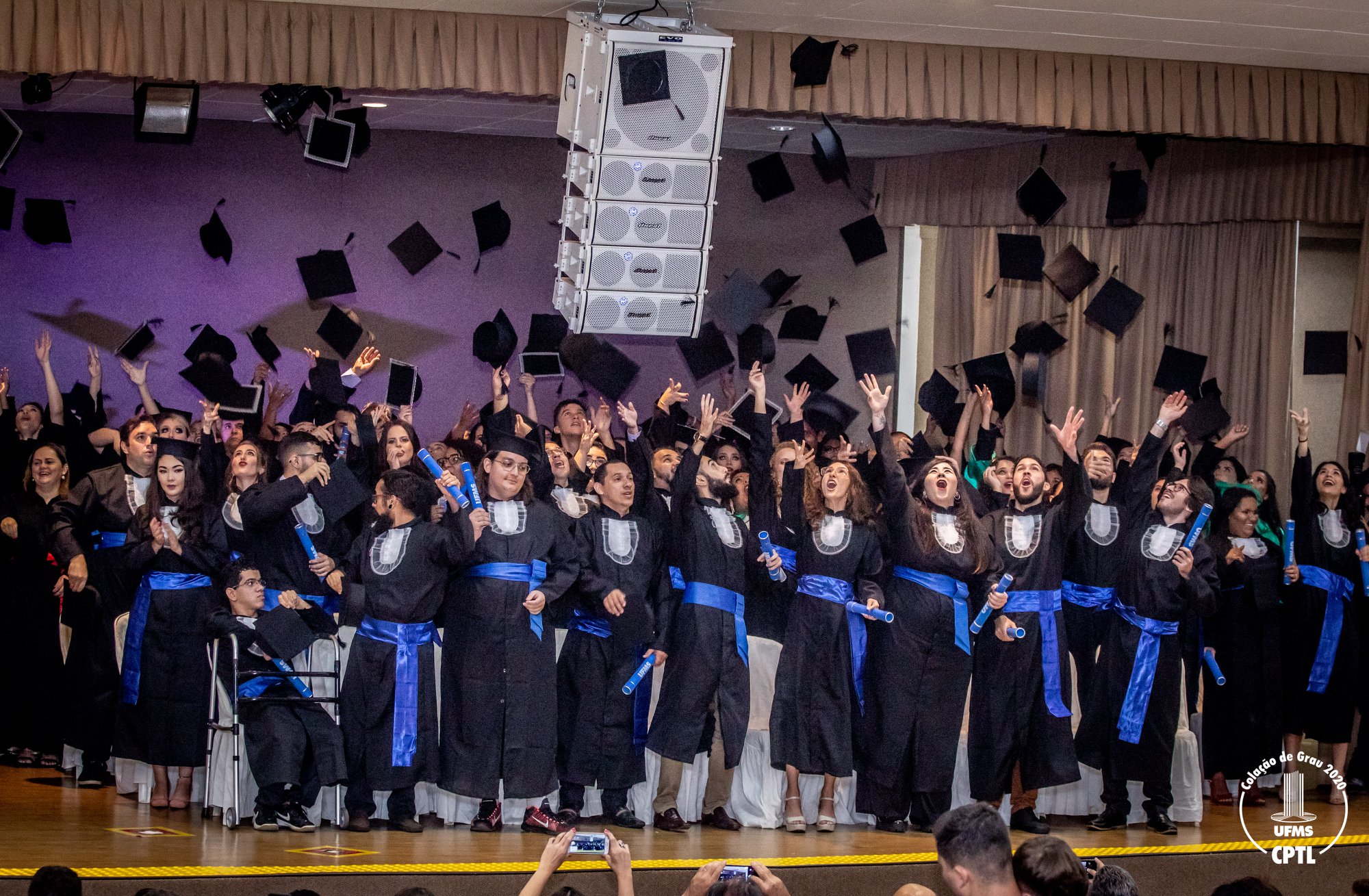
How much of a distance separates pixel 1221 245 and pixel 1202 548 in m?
3.30

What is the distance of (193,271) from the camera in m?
9.62

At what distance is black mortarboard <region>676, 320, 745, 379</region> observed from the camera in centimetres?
815

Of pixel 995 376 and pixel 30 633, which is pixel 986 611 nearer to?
pixel 995 376

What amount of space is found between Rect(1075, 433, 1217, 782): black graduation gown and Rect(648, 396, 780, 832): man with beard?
1.44 m

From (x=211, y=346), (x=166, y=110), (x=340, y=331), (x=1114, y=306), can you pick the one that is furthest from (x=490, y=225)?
(x=1114, y=306)

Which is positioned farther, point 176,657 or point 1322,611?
point 1322,611

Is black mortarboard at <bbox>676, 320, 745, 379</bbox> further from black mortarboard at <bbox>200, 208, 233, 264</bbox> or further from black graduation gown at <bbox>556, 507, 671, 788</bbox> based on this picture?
black mortarboard at <bbox>200, 208, 233, 264</bbox>

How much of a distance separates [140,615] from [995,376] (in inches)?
173

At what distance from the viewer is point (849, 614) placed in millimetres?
6215

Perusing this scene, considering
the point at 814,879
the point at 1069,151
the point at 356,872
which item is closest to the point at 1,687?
the point at 356,872

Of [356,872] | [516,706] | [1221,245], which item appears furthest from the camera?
[1221,245]

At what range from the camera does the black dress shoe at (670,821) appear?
6027 millimetres

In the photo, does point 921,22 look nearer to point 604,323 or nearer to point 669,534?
point 604,323

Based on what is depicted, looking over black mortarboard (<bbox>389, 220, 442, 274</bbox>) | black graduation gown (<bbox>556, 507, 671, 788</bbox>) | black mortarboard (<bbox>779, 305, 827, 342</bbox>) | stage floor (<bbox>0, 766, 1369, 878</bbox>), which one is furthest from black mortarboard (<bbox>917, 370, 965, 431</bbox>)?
black mortarboard (<bbox>389, 220, 442, 274</bbox>)
